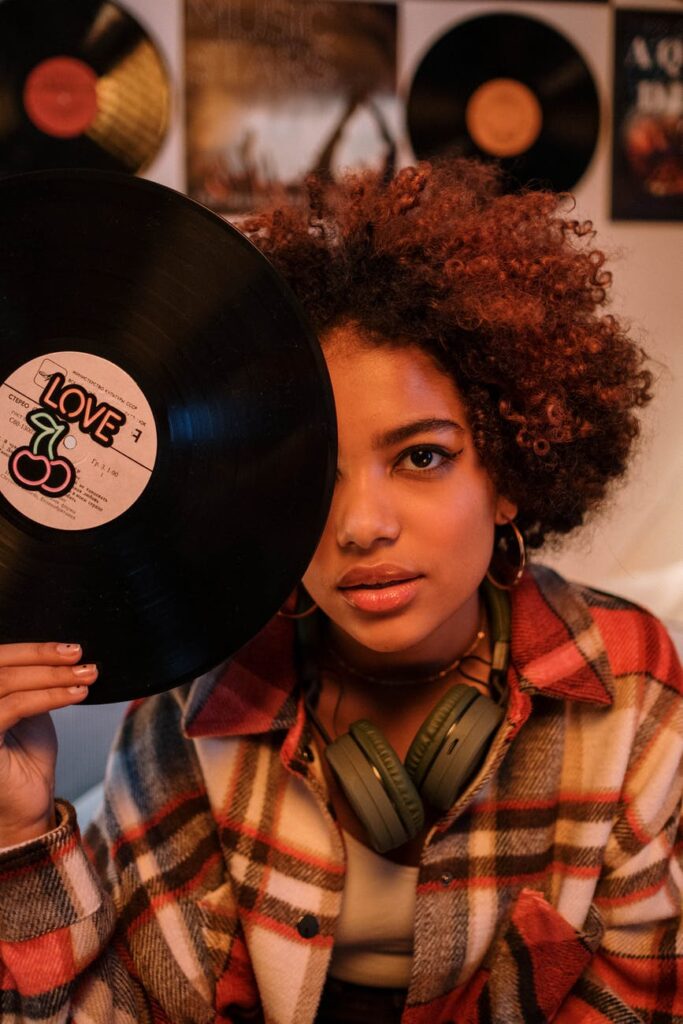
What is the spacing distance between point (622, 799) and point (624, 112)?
1.63 meters

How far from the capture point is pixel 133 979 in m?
0.96

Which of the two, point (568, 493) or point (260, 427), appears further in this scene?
point (568, 493)

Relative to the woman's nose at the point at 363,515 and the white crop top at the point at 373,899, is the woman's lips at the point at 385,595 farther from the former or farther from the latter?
the white crop top at the point at 373,899

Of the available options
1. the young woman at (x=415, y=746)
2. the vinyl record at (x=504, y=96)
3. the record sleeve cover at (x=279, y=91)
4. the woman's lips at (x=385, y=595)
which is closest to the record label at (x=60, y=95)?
the record sleeve cover at (x=279, y=91)

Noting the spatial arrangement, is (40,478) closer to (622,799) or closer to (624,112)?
(622,799)

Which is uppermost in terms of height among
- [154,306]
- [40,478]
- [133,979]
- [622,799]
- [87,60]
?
[87,60]

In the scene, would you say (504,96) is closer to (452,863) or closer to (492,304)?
(492,304)

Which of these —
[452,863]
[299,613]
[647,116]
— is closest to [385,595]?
[299,613]

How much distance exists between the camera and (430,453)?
2.93 feet

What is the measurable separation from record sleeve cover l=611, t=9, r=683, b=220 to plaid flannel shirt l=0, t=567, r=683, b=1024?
1377mm

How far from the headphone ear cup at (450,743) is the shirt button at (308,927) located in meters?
0.18

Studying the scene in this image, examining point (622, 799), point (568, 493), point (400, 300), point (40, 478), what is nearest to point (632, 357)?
point (568, 493)

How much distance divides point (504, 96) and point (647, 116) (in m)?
0.35

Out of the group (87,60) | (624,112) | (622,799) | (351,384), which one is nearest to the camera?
(351,384)
